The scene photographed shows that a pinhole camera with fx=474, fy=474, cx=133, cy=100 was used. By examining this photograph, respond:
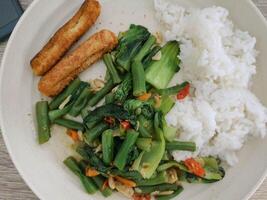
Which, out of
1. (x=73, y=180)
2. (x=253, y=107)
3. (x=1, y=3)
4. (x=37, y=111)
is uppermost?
(x=1, y=3)

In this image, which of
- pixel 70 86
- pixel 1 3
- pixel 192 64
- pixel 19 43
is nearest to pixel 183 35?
pixel 192 64

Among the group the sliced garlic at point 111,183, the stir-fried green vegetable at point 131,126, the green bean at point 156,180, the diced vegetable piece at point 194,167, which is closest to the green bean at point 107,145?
the stir-fried green vegetable at point 131,126

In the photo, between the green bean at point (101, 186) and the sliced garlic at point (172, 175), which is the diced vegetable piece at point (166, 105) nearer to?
the sliced garlic at point (172, 175)

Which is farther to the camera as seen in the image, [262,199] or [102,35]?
[262,199]

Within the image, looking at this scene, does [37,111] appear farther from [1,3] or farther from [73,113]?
[1,3]

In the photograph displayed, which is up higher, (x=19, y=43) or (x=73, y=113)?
(x=19, y=43)

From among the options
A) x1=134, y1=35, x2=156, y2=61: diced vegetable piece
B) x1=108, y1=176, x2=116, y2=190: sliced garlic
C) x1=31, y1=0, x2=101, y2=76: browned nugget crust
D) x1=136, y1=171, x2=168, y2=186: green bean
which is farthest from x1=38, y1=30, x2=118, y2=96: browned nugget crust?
x1=136, y1=171, x2=168, y2=186: green bean
